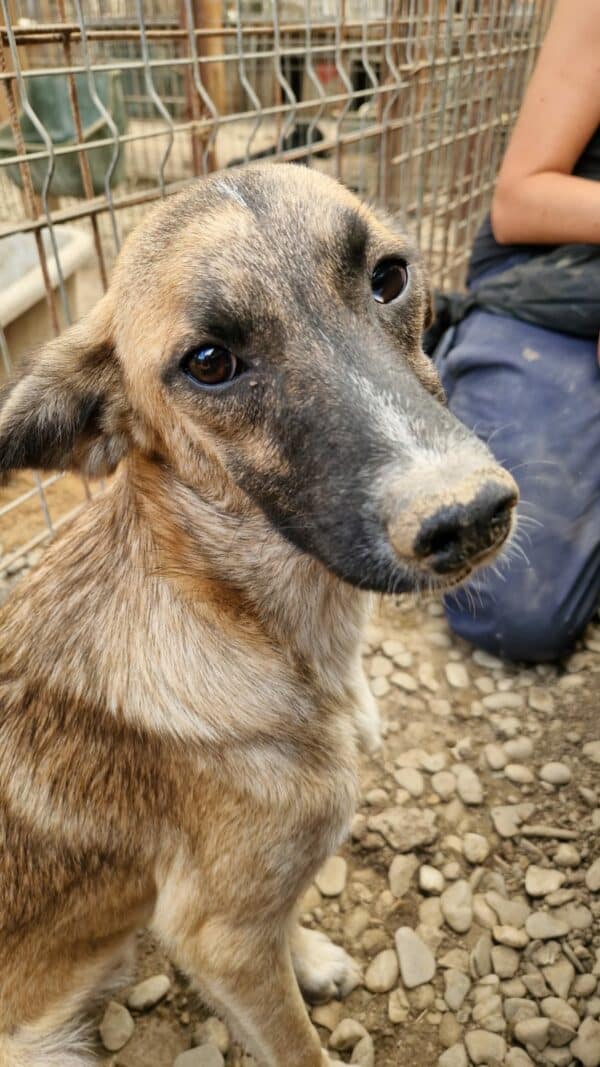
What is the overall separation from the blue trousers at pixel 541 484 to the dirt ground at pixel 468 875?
0.20 m

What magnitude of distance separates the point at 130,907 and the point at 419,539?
→ 1.19m

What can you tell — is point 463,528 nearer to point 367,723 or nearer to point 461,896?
point 367,723

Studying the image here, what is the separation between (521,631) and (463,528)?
70.3 inches

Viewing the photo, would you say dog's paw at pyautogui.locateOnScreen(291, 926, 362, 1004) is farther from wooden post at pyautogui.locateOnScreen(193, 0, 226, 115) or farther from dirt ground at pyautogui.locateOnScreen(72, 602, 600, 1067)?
wooden post at pyautogui.locateOnScreen(193, 0, 226, 115)

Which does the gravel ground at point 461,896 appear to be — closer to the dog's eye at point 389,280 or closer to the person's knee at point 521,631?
the person's knee at point 521,631

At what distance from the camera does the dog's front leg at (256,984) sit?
162 centimetres

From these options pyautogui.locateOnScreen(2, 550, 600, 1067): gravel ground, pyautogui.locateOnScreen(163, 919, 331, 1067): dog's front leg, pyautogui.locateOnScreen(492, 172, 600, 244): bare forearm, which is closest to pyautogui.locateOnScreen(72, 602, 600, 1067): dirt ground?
pyautogui.locateOnScreen(2, 550, 600, 1067): gravel ground

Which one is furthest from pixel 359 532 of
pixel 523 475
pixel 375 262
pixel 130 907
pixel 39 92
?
pixel 39 92

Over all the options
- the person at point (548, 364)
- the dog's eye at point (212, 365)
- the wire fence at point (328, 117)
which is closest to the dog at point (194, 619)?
the dog's eye at point (212, 365)

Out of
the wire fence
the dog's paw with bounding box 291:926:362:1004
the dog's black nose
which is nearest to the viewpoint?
the dog's black nose

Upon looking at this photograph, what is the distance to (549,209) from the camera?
297 centimetres

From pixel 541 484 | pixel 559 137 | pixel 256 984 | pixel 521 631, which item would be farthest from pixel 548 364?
pixel 256 984

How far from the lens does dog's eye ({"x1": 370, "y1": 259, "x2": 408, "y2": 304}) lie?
1628mm

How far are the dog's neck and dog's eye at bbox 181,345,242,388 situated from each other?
259mm
